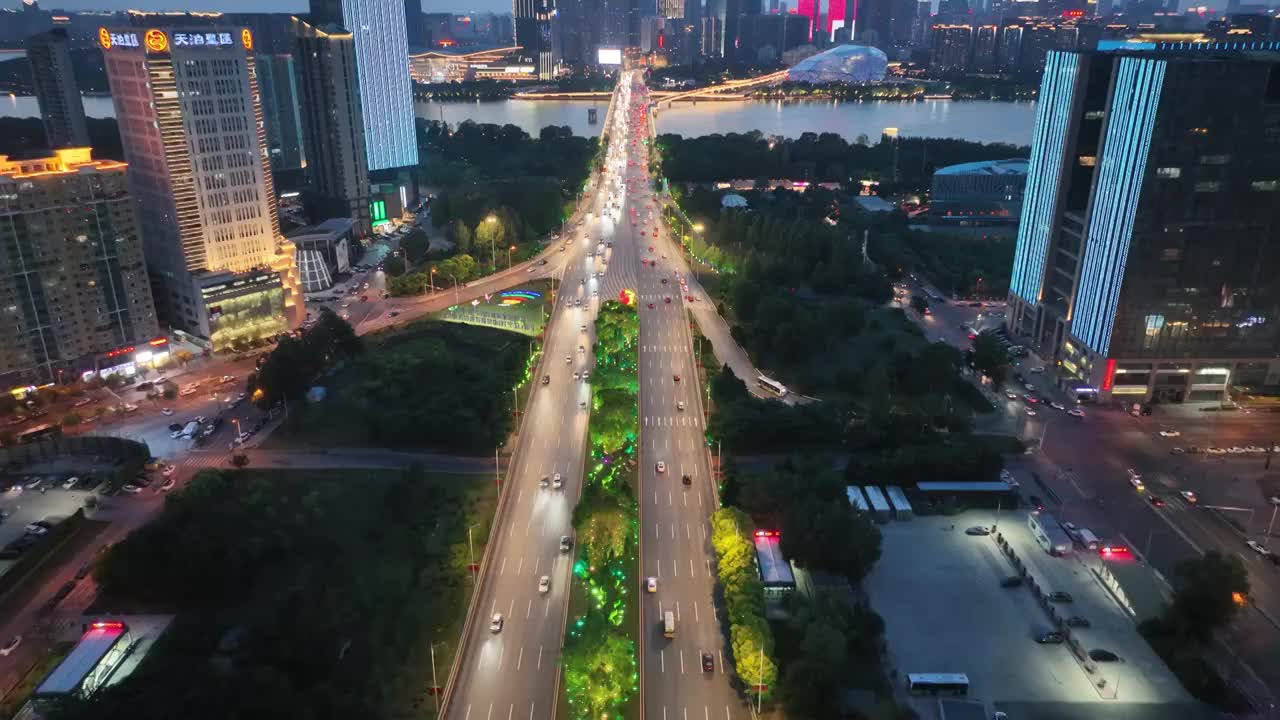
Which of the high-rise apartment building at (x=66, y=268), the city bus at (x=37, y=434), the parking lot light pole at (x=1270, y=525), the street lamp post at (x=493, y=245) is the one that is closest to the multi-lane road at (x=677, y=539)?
the street lamp post at (x=493, y=245)

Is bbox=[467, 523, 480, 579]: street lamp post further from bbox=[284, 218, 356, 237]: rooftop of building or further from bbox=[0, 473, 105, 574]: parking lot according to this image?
bbox=[284, 218, 356, 237]: rooftop of building

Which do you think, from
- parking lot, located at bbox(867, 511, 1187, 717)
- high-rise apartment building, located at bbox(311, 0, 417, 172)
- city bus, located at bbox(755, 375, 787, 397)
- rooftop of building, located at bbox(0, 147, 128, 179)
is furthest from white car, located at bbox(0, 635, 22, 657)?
high-rise apartment building, located at bbox(311, 0, 417, 172)

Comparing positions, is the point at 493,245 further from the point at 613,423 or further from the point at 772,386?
the point at 613,423

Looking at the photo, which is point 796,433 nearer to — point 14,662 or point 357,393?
point 357,393

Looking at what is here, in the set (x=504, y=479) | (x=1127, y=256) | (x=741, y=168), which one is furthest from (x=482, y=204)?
(x=1127, y=256)

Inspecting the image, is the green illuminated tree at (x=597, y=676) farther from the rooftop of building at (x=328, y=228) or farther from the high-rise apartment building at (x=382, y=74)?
the high-rise apartment building at (x=382, y=74)

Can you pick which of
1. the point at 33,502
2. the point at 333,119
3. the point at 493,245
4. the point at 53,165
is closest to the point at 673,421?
the point at 33,502
